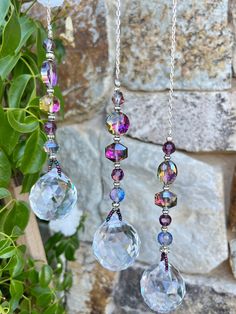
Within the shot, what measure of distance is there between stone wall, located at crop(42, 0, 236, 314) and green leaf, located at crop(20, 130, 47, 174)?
0.20 meters

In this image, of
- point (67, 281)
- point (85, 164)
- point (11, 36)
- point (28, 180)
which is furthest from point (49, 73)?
point (67, 281)

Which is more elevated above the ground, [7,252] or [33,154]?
[33,154]

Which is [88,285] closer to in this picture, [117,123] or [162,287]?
[162,287]

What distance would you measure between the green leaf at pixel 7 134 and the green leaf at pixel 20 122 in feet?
0.05

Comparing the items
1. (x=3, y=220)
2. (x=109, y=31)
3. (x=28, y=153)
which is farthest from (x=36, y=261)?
(x=109, y=31)

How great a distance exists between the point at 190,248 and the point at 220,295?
0.09m

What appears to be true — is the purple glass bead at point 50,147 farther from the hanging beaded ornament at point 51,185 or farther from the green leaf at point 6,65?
the green leaf at point 6,65

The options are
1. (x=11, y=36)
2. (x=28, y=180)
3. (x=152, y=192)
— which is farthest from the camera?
(x=152, y=192)

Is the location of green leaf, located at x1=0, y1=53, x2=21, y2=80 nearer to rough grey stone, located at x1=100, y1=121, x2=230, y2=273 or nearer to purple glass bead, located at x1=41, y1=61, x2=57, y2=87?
purple glass bead, located at x1=41, y1=61, x2=57, y2=87

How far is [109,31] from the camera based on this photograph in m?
0.81

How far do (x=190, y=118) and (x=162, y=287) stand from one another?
261 millimetres

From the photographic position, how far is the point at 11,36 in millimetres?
583

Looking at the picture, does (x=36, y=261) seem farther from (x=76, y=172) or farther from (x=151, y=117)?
(x=151, y=117)

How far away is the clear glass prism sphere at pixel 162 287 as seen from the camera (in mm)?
615
